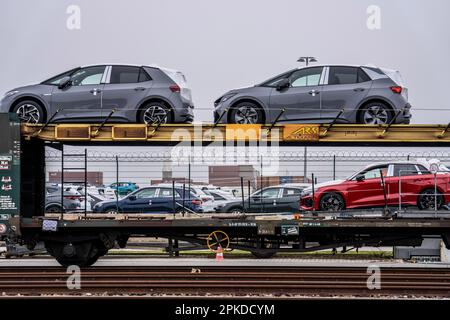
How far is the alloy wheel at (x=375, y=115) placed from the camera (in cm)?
1495

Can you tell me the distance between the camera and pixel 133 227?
48.1 ft

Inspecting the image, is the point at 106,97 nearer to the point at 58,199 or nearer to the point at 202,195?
the point at 58,199

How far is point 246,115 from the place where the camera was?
15.2 m

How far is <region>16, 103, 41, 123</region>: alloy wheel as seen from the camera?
1534cm

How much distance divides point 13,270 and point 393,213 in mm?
7426

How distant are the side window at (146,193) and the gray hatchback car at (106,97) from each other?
231 centimetres

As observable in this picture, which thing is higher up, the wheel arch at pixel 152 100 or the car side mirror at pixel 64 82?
the car side mirror at pixel 64 82

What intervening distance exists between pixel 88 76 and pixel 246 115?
3276 millimetres

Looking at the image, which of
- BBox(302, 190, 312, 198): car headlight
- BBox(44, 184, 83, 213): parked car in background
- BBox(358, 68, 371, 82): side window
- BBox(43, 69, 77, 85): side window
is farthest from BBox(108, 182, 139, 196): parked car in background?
BBox(358, 68, 371, 82): side window

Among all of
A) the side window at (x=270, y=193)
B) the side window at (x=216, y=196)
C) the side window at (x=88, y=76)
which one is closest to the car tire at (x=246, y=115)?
the side window at (x=270, y=193)

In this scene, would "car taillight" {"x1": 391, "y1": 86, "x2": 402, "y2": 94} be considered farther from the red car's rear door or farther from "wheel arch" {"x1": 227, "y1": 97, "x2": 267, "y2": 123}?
"wheel arch" {"x1": 227, "y1": 97, "x2": 267, "y2": 123}

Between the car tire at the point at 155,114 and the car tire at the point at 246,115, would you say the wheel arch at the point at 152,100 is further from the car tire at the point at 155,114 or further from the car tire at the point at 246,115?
the car tire at the point at 246,115
